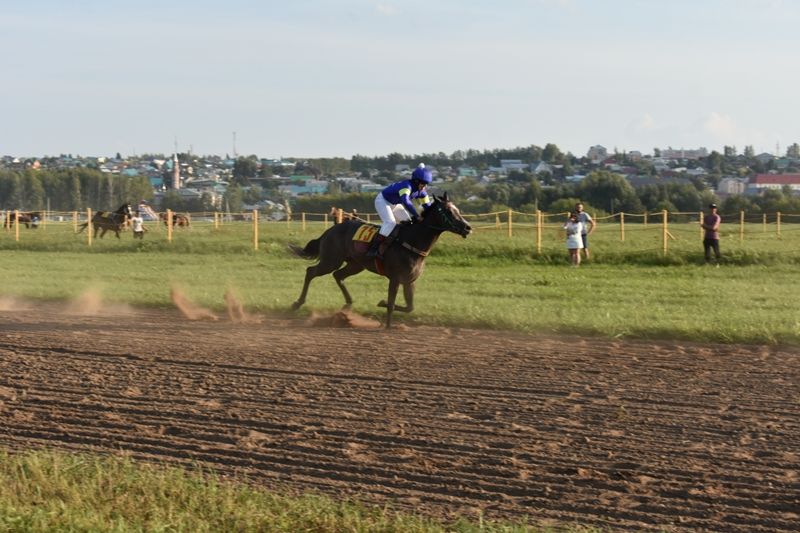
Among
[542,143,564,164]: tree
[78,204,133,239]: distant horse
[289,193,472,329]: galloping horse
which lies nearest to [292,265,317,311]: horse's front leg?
[289,193,472,329]: galloping horse

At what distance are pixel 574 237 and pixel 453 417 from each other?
19.0 metres

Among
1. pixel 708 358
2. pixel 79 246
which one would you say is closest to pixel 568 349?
pixel 708 358

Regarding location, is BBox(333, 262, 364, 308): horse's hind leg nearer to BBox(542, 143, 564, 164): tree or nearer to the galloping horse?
the galloping horse

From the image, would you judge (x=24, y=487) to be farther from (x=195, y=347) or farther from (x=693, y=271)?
(x=693, y=271)

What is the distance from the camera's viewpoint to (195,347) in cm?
1301

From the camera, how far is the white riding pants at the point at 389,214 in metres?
15.4

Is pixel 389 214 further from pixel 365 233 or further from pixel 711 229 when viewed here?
pixel 711 229

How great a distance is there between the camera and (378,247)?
15.5 metres

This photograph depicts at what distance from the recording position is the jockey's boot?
50.6ft

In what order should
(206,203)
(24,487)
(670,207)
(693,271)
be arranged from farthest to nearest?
1. (206,203)
2. (670,207)
3. (693,271)
4. (24,487)

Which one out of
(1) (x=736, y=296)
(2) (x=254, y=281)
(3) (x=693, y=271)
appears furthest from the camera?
(3) (x=693, y=271)

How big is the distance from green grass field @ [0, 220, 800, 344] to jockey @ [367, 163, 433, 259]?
1.44 m

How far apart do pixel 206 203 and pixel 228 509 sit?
92908mm

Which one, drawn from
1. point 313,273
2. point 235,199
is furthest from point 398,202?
point 235,199
